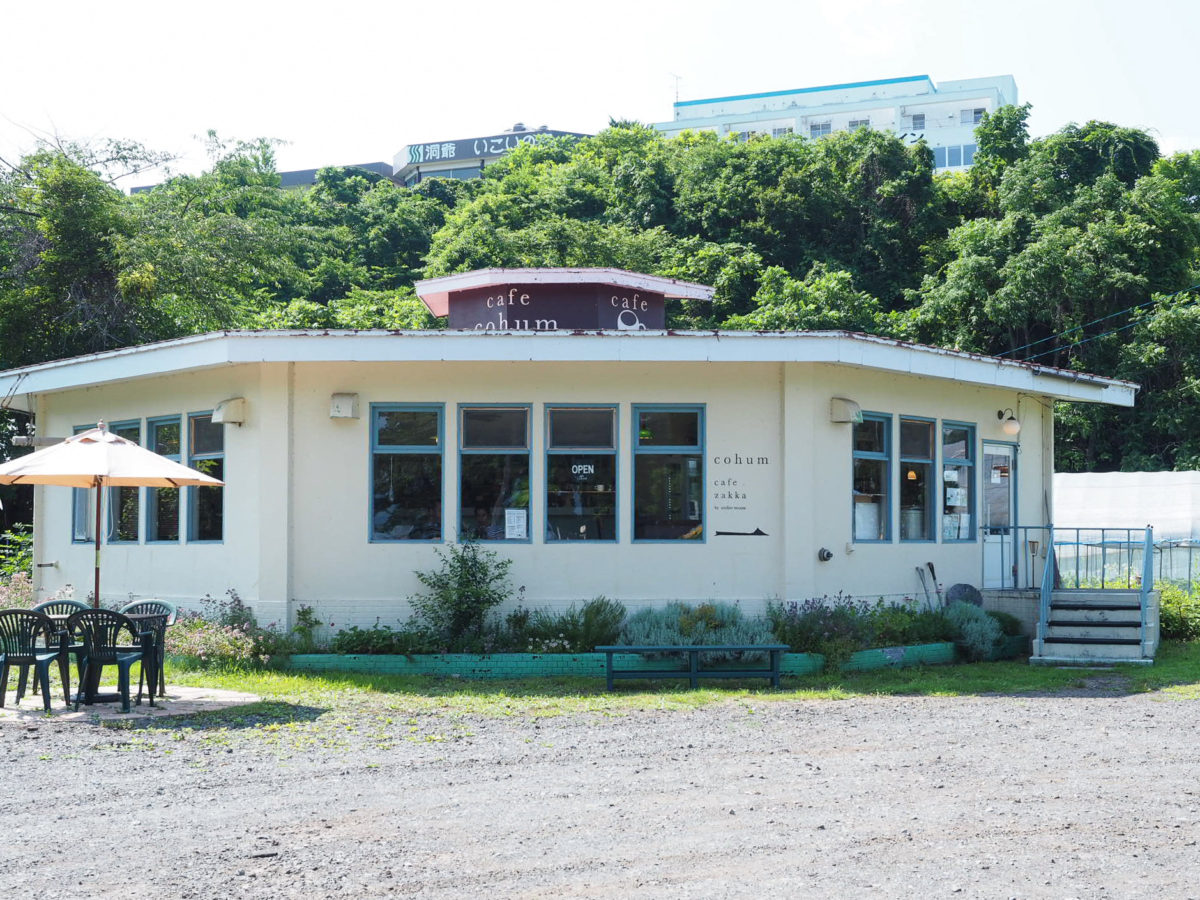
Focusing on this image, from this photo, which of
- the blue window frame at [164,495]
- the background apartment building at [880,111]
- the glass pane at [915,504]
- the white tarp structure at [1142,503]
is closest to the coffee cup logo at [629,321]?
the glass pane at [915,504]

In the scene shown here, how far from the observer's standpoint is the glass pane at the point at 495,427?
42.0ft

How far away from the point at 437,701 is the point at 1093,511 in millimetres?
15927

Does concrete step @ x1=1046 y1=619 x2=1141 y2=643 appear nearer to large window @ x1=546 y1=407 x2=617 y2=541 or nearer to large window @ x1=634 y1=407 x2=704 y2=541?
large window @ x1=634 y1=407 x2=704 y2=541

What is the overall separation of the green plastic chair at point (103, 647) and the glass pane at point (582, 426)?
15.0 ft

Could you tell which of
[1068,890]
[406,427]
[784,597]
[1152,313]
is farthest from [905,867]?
[1152,313]

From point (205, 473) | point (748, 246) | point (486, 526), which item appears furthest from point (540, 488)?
point (748, 246)

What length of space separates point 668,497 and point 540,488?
1300mm

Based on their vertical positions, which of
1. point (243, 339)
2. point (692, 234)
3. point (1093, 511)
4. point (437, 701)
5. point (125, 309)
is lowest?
point (437, 701)

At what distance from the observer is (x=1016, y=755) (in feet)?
26.1

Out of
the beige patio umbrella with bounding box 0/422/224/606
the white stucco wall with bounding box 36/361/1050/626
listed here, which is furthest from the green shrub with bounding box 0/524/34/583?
the beige patio umbrella with bounding box 0/422/224/606

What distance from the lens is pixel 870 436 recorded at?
1355 cm

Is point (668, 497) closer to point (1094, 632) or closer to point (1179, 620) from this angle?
point (1094, 632)

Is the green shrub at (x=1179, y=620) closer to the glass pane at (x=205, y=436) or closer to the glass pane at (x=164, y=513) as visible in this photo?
the glass pane at (x=205, y=436)

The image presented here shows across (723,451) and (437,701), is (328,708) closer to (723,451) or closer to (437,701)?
→ (437,701)
